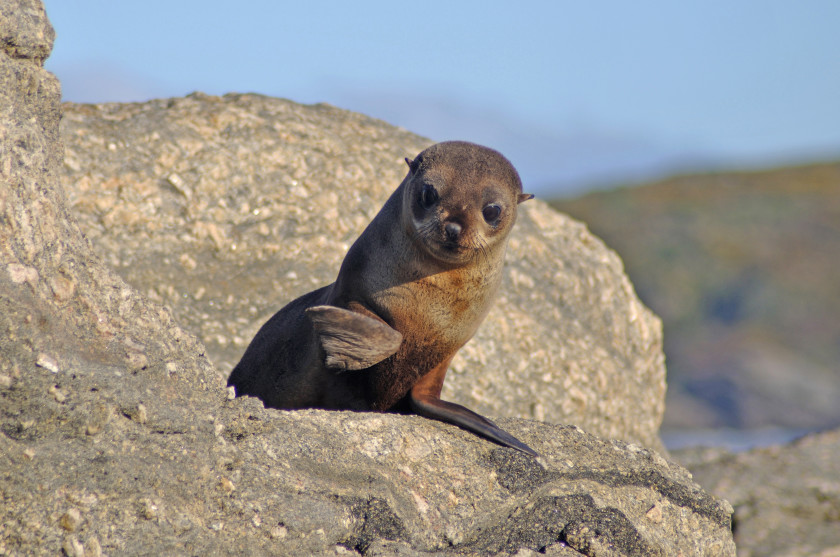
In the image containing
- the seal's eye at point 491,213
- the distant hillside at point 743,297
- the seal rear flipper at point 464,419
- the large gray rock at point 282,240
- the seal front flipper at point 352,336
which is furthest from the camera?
the distant hillside at point 743,297

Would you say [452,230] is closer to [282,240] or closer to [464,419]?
[464,419]

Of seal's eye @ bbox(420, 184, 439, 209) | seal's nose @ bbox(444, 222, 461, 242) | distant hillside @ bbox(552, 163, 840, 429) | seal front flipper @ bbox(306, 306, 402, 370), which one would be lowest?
seal front flipper @ bbox(306, 306, 402, 370)

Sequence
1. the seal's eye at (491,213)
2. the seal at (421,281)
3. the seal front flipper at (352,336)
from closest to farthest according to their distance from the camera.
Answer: the seal front flipper at (352,336), the seal at (421,281), the seal's eye at (491,213)

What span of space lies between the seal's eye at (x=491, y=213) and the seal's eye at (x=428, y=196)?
0.25 meters

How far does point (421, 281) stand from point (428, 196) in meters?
0.42

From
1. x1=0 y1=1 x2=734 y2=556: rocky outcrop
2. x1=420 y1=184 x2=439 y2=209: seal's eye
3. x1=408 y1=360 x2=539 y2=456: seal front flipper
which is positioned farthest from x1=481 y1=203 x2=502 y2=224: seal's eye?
x1=0 y1=1 x2=734 y2=556: rocky outcrop

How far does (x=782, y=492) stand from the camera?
7.83 m

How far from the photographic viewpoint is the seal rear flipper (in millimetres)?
3842

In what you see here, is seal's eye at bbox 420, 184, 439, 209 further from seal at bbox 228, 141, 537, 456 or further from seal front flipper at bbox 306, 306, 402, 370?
Result: seal front flipper at bbox 306, 306, 402, 370

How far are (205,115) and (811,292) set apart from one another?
29.2 metres

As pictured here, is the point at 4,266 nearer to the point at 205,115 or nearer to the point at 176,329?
the point at 176,329

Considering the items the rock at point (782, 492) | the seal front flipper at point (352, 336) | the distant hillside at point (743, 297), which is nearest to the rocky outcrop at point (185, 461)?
the seal front flipper at point (352, 336)

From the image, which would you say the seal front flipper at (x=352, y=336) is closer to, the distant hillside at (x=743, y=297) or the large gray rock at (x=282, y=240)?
the large gray rock at (x=282, y=240)

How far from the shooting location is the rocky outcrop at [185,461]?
8.75ft
